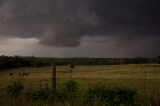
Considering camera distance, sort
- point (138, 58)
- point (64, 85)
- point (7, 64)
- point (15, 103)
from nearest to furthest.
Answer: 1. point (15, 103)
2. point (64, 85)
3. point (7, 64)
4. point (138, 58)

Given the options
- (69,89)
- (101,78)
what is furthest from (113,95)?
(101,78)

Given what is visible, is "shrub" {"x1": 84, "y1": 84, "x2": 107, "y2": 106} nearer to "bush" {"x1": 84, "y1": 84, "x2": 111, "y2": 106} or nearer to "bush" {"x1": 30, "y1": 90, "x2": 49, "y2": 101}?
"bush" {"x1": 84, "y1": 84, "x2": 111, "y2": 106}

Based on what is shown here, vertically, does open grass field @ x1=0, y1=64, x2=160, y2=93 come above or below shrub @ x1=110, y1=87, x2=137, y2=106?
below

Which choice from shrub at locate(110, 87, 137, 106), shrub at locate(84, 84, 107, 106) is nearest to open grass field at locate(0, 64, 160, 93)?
shrub at locate(110, 87, 137, 106)

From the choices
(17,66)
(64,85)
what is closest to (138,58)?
(17,66)

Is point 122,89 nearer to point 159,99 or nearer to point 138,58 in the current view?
point 159,99

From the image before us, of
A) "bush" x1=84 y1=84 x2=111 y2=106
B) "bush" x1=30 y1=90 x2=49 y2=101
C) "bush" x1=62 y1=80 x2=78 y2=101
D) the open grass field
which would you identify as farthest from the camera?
the open grass field

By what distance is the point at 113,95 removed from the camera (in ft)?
42.0

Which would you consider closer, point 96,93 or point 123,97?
point 123,97

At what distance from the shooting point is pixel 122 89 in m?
13.0

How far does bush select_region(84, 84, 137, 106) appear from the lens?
12625 millimetres

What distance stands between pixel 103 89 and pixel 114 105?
0.76m

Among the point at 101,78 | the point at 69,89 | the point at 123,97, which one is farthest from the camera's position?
the point at 101,78

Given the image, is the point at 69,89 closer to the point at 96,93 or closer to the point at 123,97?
the point at 96,93
